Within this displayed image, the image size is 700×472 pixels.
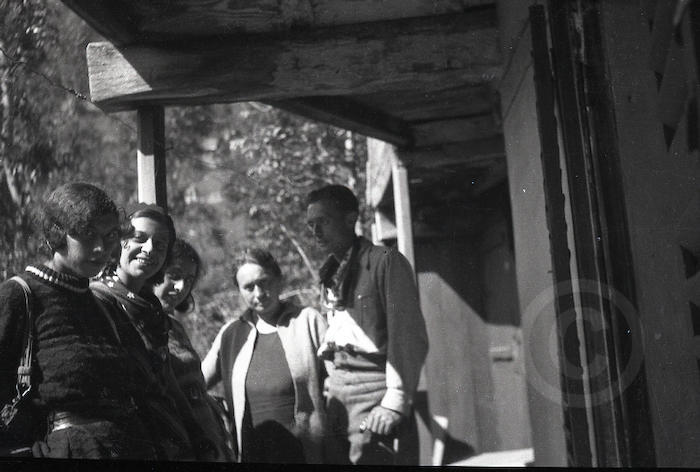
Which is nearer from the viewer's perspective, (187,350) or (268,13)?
(187,350)

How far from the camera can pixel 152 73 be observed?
10.0 ft

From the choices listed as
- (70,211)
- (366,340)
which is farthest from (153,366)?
(366,340)

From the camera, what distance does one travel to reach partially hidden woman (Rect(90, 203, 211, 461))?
2.29 metres

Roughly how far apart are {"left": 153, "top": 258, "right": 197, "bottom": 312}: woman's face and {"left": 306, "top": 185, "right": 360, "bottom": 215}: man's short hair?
55 centimetres

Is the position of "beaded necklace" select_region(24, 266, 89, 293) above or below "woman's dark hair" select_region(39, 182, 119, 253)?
below

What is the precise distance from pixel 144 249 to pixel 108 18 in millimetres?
932

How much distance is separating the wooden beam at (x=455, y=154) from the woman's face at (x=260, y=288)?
58.6 inches

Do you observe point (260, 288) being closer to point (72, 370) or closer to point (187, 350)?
point (187, 350)

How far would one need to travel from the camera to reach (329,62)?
3023 mm

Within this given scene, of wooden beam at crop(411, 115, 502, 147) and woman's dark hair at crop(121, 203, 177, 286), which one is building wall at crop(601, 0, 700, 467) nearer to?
woman's dark hair at crop(121, 203, 177, 286)

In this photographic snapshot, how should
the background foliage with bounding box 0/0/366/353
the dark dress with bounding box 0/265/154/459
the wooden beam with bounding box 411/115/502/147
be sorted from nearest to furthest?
1. the dark dress with bounding box 0/265/154/459
2. the wooden beam with bounding box 411/115/502/147
3. the background foliage with bounding box 0/0/366/353

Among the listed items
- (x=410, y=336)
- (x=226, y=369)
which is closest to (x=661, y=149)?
(x=410, y=336)

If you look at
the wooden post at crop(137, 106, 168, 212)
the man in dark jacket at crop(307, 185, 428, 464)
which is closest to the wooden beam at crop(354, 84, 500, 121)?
the man in dark jacket at crop(307, 185, 428, 464)

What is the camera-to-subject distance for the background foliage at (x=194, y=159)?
4.61m
